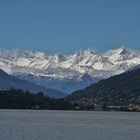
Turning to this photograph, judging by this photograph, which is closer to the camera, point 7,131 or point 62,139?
point 62,139

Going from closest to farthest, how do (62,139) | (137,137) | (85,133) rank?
(62,139) < (137,137) < (85,133)

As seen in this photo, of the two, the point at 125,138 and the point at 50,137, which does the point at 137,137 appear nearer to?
the point at 125,138

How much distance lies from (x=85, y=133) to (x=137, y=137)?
59.4 feet

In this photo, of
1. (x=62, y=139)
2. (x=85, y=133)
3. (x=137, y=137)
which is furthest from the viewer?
(x=85, y=133)

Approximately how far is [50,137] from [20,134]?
38.7 feet

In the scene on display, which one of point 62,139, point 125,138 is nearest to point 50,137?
point 62,139

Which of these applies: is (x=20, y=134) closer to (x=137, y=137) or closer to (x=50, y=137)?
(x=50, y=137)

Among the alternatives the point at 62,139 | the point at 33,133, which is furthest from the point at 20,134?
the point at 62,139

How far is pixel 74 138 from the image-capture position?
174 m

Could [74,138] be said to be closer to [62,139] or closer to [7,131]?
[62,139]

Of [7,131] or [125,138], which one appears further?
[7,131]

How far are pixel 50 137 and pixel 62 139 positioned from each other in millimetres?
5323

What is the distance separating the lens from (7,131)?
634 ft

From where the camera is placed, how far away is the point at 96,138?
17650cm
